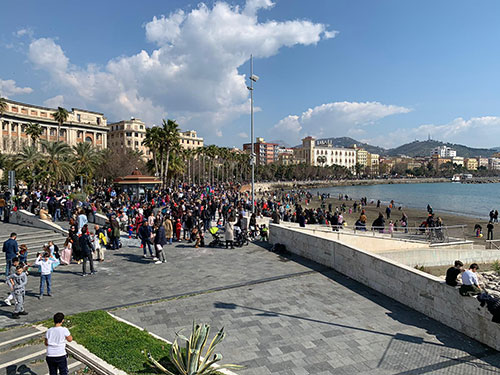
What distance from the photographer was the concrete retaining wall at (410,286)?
637 cm

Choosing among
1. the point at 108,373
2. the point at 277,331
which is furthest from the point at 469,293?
the point at 108,373

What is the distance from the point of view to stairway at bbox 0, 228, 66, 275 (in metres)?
12.7

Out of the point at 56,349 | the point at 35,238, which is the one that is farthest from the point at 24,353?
the point at 35,238

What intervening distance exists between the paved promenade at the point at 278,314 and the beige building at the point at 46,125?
5040 centimetres

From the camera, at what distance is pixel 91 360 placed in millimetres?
4988

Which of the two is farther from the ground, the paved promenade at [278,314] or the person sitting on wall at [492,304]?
the person sitting on wall at [492,304]

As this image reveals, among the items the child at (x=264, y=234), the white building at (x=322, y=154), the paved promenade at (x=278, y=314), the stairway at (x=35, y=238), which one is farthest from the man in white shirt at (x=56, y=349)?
the white building at (x=322, y=154)

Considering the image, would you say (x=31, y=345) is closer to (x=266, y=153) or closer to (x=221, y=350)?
(x=221, y=350)

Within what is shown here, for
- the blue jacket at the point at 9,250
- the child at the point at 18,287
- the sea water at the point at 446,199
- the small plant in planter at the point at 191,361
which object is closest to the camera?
the small plant in planter at the point at 191,361

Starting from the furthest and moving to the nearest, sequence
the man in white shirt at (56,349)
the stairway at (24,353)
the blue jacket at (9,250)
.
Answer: the blue jacket at (9,250) < the stairway at (24,353) < the man in white shirt at (56,349)

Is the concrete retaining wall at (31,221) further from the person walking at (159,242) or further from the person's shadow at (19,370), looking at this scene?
the person's shadow at (19,370)

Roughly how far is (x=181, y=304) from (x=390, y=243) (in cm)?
1270

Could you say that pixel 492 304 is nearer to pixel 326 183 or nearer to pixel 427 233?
pixel 427 233

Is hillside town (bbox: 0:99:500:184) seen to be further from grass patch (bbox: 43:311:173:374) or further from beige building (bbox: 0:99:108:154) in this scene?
grass patch (bbox: 43:311:173:374)
